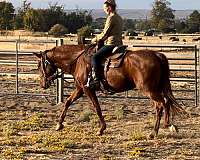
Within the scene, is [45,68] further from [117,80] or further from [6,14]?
[6,14]

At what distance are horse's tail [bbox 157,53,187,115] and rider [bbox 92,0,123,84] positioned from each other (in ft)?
3.06

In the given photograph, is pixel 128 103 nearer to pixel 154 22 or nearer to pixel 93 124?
pixel 93 124

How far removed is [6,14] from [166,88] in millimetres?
76024

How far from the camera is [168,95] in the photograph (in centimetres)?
1062

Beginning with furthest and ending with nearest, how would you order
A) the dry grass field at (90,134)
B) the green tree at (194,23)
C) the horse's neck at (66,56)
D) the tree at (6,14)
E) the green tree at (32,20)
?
the green tree at (194,23)
the tree at (6,14)
the green tree at (32,20)
the horse's neck at (66,56)
the dry grass field at (90,134)

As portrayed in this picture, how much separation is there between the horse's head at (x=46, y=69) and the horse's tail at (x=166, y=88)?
8.52 feet

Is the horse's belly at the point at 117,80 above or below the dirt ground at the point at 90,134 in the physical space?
above

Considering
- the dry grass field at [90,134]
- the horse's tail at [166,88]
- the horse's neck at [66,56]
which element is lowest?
the dry grass field at [90,134]

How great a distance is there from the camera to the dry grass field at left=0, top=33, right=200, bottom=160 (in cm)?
866

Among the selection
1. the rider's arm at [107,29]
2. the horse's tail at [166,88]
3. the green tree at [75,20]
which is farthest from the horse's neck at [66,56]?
the green tree at [75,20]

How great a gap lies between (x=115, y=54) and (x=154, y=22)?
101 metres

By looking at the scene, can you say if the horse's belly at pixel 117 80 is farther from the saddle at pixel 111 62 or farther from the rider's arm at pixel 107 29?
the rider's arm at pixel 107 29

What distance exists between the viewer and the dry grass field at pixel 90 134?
8.66 metres

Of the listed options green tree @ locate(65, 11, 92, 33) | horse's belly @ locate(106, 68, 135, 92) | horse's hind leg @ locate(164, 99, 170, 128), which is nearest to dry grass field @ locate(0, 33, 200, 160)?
horse's hind leg @ locate(164, 99, 170, 128)
